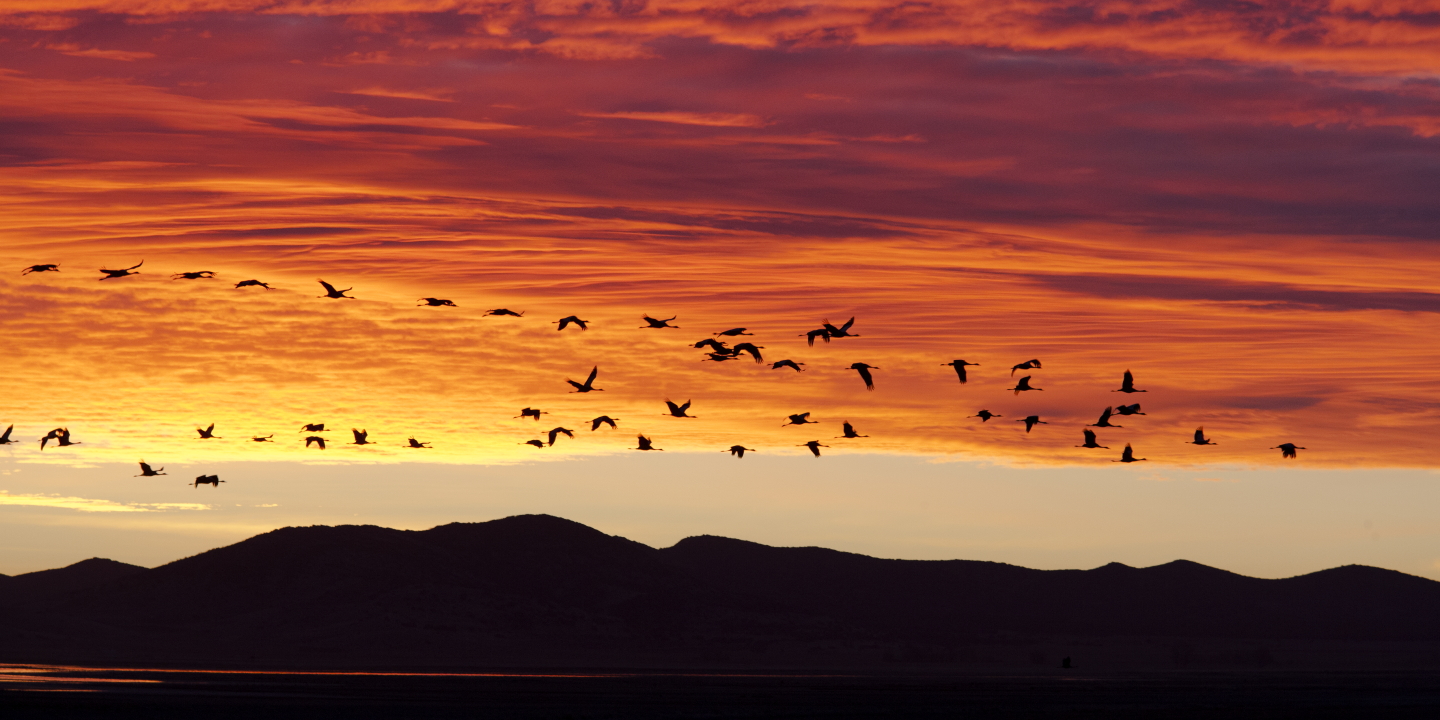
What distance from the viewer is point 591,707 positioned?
9694 centimetres

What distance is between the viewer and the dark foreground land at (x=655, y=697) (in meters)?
91.0

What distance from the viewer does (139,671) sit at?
462 feet

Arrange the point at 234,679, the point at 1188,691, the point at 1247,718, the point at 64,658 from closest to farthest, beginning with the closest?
the point at 1247,718, the point at 234,679, the point at 1188,691, the point at 64,658

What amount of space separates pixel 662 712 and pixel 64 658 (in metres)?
109

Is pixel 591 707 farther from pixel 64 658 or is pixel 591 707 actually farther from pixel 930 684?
pixel 64 658

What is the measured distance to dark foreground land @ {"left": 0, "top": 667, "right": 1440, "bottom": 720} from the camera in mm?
91000

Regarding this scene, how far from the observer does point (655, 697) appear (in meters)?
110

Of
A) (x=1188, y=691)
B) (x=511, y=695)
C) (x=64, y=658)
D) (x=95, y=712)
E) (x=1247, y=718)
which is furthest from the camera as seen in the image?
(x=64, y=658)

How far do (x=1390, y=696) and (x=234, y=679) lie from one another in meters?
88.3

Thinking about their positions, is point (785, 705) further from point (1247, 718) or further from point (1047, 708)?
point (1247, 718)

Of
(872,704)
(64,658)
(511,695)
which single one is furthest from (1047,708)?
(64,658)

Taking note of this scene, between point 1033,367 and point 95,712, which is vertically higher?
point 1033,367

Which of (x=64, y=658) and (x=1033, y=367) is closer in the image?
(x=1033, y=367)

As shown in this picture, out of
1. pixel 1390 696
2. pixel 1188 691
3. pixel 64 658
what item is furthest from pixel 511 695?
pixel 64 658
